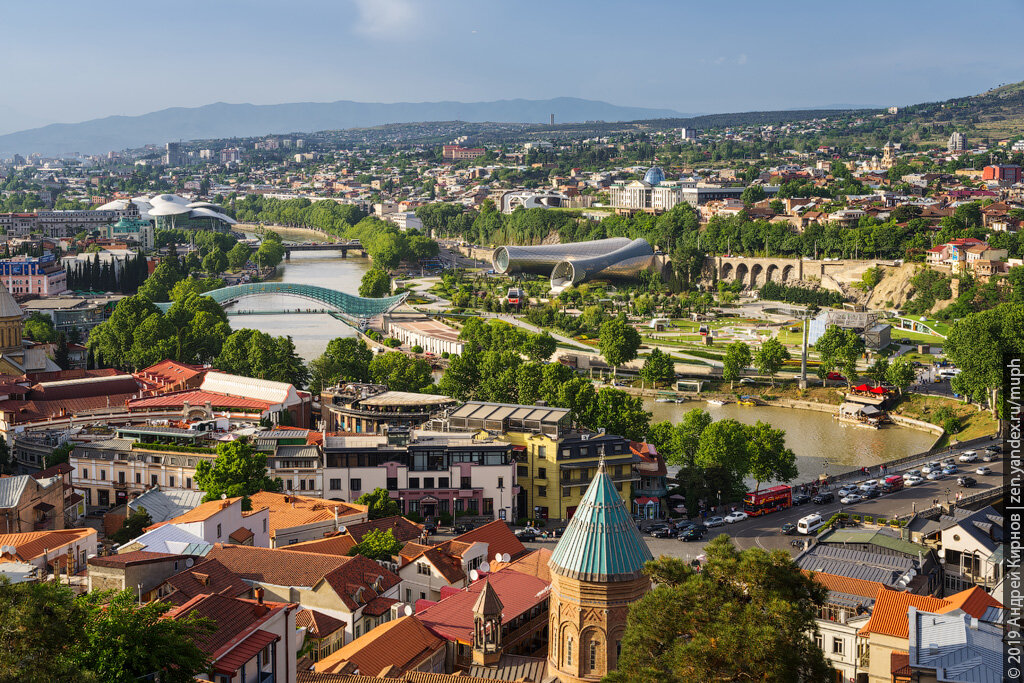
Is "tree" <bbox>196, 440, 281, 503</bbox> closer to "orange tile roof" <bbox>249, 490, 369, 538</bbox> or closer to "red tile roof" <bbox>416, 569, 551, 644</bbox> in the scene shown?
"orange tile roof" <bbox>249, 490, 369, 538</bbox>

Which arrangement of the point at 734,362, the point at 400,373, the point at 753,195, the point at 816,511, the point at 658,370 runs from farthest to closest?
1. the point at 753,195
2. the point at 658,370
3. the point at 734,362
4. the point at 400,373
5. the point at 816,511

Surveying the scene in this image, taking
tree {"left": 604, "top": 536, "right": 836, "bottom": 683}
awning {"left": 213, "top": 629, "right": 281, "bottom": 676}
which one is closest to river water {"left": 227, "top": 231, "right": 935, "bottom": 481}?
awning {"left": 213, "top": 629, "right": 281, "bottom": 676}

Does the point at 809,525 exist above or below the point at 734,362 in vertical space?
above

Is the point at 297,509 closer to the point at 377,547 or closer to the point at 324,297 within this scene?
the point at 377,547

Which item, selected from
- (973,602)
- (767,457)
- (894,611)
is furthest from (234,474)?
(973,602)

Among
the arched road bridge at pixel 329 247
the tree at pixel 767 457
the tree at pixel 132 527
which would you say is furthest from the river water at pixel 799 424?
the arched road bridge at pixel 329 247

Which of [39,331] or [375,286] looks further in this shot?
[375,286]
